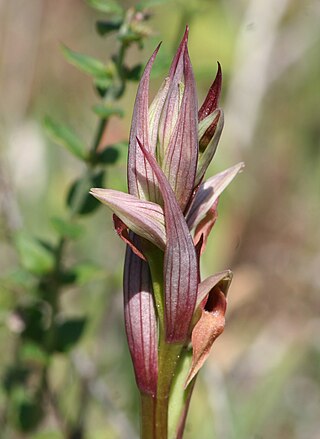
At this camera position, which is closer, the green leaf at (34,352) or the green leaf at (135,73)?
the green leaf at (135,73)

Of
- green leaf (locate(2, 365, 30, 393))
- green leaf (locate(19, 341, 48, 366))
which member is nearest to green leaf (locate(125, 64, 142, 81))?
green leaf (locate(19, 341, 48, 366))

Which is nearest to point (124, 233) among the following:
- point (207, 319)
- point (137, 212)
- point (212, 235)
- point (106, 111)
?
point (137, 212)

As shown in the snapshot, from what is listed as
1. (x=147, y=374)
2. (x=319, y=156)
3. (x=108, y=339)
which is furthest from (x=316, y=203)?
(x=147, y=374)

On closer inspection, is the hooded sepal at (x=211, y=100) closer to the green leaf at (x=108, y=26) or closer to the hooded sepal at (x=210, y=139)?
the hooded sepal at (x=210, y=139)

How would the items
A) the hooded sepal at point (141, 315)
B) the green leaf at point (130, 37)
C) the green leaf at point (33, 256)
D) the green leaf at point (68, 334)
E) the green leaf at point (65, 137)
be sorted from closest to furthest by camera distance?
the hooded sepal at point (141, 315), the green leaf at point (130, 37), the green leaf at point (65, 137), the green leaf at point (33, 256), the green leaf at point (68, 334)

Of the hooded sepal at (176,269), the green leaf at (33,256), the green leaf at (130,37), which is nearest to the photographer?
the hooded sepal at (176,269)

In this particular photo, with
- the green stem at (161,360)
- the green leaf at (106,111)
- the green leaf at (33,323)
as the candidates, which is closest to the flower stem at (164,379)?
the green stem at (161,360)

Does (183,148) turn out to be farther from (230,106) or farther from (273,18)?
(273,18)
